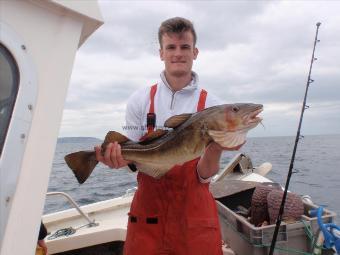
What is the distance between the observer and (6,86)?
1545 mm

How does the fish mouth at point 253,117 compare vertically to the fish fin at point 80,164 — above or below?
above

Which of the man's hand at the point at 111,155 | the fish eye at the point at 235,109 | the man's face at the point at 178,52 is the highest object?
the man's face at the point at 178,52

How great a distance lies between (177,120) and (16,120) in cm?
174

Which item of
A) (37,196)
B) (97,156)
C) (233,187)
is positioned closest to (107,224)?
(233,187)

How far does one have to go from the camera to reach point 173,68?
363 cm

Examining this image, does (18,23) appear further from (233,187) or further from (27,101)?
(233,187)

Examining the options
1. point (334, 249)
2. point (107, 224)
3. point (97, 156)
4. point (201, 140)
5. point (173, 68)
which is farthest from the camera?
point (107, 224)

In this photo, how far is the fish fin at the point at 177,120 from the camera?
3102 millimetres

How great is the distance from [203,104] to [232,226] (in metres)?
1.85

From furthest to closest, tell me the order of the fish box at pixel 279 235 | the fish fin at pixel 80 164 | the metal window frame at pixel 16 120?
the fish box at pixel 279 235
the fish fin at pixel 80 164
the metal window frame at pixel 16 120

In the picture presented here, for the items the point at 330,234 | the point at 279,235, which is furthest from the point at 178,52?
the point at 330,234

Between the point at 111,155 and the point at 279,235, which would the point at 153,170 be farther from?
the point at 279,235

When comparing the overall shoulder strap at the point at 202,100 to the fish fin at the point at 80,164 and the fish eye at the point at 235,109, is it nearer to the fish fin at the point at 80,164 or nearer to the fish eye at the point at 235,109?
the fish eye at the point at 235,109

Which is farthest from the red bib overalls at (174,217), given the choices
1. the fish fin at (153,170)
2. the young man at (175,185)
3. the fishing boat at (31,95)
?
the fishing boat at (31,95)
